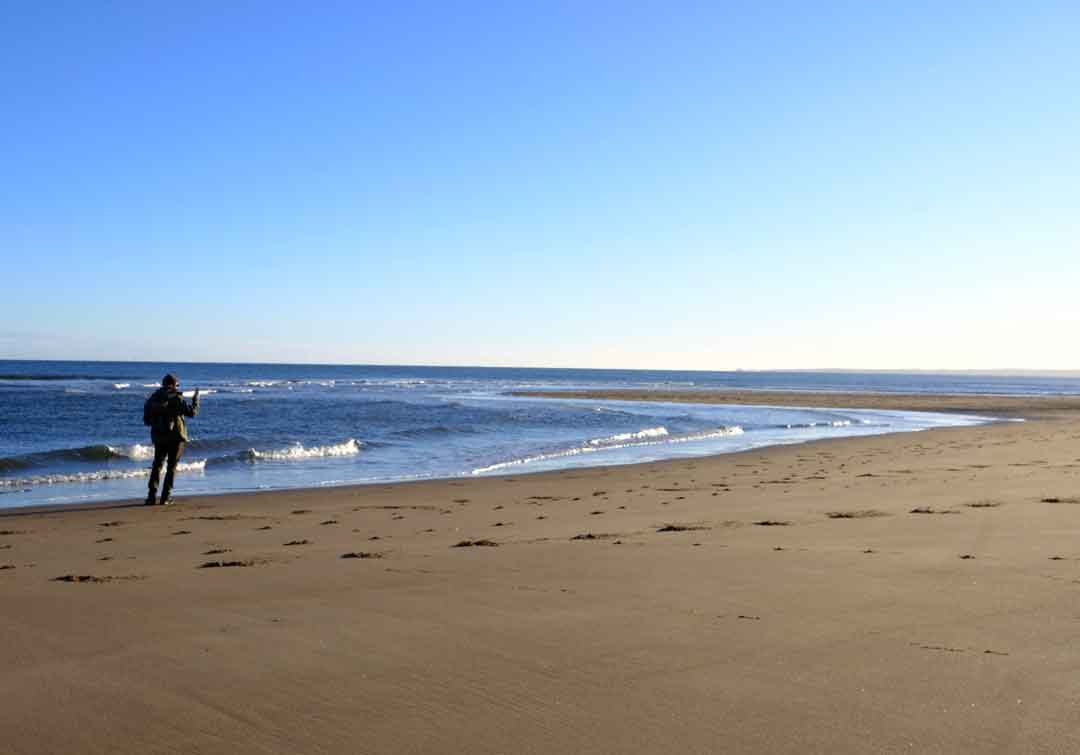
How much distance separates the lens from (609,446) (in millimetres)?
26375

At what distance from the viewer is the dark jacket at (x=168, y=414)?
14.0 metres

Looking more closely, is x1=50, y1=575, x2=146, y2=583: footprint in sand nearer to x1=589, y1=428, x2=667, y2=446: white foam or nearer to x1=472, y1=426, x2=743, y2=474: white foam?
x1=472, y1=426, x2=743, y2=474: white foam

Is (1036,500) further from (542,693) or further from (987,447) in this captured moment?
(987,447)

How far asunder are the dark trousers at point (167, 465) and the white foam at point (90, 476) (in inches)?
140

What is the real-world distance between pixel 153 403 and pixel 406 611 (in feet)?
32.7

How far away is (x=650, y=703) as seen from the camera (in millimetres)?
3918

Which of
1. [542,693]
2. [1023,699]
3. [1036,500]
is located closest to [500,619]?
[542,693]

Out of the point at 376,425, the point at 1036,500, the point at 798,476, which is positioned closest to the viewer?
the point at 1036,500

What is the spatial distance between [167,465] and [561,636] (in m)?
10.7

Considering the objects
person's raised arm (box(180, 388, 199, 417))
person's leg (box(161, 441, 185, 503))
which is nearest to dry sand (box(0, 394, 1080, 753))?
person's leg (box(161, 441, 185, 503))

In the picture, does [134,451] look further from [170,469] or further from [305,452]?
[170,469]

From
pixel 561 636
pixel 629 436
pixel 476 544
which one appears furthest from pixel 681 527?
pixel 629 436

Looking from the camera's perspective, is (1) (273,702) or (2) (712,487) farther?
(2) (712,487)

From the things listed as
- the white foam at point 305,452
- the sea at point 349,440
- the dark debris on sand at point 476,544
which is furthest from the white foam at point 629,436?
the dark debris on sand at point 476,544
